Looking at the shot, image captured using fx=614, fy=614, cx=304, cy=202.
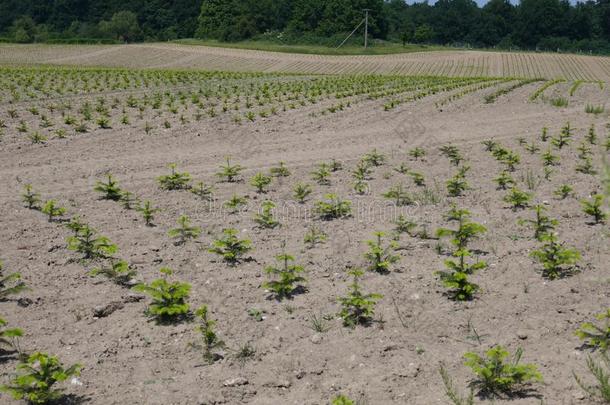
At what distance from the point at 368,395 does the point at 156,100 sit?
18150 mm

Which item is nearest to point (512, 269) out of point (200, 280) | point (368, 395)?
point (368, 395)

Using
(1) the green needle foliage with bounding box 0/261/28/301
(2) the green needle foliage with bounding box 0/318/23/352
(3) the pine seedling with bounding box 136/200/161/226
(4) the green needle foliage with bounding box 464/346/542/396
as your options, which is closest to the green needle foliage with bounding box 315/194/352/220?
(3) the pine seedling with bounding box 136/200/161/226

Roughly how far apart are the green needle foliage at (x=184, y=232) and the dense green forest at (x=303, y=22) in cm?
8412

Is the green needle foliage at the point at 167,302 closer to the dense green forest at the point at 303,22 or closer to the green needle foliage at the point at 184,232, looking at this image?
the green needle foliage at the point at 184,232

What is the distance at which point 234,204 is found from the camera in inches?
368

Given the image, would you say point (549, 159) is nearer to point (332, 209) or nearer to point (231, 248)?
point (332, 209)

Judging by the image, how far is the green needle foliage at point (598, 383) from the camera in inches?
167

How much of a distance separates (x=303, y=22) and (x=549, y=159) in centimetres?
11006

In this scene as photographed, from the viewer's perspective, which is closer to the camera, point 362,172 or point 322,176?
point 322,176

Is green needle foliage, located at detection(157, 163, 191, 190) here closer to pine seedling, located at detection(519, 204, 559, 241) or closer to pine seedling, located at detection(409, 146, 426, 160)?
pine seedling, located at detection(409, 146, 426, 160)

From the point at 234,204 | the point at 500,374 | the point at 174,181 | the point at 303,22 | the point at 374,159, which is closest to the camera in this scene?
the point at 500,374

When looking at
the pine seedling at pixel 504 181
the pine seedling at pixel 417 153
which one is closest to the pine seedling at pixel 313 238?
the pine seedling at pixel 504 181

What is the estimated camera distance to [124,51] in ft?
237

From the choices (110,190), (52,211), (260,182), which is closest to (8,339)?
(52,211)
